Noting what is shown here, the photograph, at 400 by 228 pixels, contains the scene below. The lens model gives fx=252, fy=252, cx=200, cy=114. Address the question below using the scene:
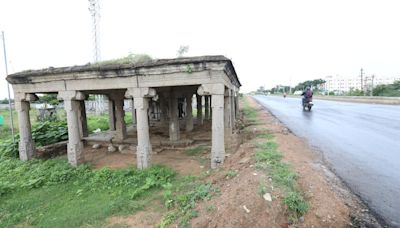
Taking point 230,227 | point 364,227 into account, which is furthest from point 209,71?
point 364,227

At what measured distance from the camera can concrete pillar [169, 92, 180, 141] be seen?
447 inches

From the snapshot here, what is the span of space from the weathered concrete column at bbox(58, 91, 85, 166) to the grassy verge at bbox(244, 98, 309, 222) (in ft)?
20.1

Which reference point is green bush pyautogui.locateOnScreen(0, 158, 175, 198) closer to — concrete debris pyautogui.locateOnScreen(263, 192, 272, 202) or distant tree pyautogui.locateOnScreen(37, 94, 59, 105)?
concrete debris pyautogui.locateOnScreen(263, 192, 272, 202)

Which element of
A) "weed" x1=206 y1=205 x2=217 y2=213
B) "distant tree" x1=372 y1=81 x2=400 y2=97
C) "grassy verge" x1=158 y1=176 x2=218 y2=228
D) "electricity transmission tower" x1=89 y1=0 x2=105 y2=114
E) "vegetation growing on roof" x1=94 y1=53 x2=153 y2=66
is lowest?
"grassy verge" x1=158 y1=176 x2=218 y2=228

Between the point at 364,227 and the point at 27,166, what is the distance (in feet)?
33.5

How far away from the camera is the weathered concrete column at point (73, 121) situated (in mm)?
8281

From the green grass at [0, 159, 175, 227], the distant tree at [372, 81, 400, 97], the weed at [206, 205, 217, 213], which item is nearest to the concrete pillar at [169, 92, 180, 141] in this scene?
the green grass at [0, 159, 175, 227]

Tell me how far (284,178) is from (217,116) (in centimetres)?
283

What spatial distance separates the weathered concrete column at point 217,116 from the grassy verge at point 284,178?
1.13 m

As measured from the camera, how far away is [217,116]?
7035 mm

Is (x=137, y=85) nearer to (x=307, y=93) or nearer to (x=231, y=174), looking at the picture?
(x=231, y=174)

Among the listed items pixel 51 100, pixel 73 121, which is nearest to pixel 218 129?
pixel 73 121

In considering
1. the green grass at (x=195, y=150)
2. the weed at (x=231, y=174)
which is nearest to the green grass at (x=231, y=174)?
the weed at (x=231, y=174)

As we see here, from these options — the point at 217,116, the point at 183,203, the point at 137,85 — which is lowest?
the point at 183,203
